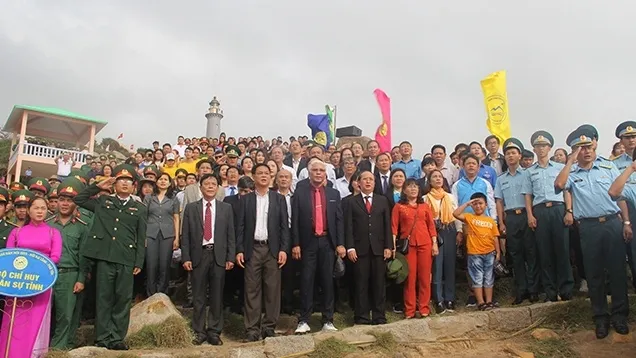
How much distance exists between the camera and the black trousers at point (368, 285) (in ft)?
19.1

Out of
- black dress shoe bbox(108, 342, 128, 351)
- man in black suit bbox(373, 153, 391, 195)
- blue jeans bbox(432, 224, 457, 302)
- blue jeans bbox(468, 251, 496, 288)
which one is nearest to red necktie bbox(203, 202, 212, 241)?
black dress shoe bbox(108, 342, 128, 351)

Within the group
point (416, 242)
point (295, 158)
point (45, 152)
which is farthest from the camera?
point (45, 152)

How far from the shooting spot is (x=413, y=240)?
6016 millimetres

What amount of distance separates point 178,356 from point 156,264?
1900 millimetres

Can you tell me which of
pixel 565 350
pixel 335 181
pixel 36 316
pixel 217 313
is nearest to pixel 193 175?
pixel 335 181

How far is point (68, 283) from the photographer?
5.17 m

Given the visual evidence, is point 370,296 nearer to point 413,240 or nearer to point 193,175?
point 413,240

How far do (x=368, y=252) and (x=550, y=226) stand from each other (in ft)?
7.64

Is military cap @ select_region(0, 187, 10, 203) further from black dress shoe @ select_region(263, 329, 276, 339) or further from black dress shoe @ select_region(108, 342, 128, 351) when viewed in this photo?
black dress shoe @ select_region(263, 329, 276, 339)

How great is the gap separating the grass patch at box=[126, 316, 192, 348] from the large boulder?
0.27ft

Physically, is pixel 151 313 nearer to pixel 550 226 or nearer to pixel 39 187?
pixel 39 187

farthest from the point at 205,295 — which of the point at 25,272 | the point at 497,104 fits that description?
the point at 497,104

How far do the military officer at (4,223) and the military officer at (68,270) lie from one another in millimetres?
391

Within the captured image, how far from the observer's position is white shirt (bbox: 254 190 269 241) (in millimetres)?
5641
